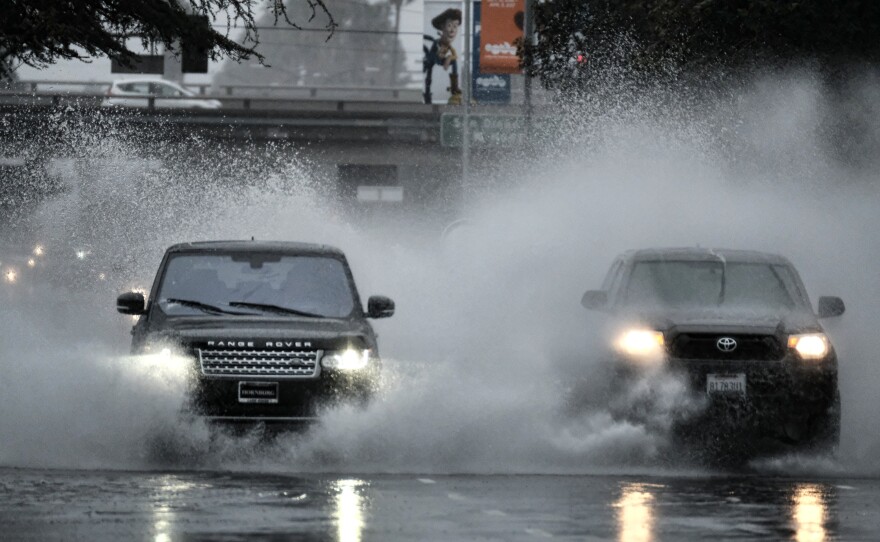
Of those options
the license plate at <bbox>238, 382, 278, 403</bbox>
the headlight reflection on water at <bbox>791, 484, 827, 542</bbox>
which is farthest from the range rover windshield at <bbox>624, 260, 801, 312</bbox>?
the license plate at <bbox>238, 382, 278, 403</bbox>

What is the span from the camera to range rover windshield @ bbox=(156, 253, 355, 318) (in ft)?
50.8

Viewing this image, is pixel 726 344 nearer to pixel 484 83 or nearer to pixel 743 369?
pixel 743 369

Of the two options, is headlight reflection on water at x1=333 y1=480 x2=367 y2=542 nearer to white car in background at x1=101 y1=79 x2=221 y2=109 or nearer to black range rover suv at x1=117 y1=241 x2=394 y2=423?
black range rover suv at x1=117 y1=241 x2=394 y2=423

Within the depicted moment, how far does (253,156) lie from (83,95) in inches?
259

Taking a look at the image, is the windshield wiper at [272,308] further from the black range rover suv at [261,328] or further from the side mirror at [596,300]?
the side mirror at [596,300]

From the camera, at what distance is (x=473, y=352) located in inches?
788

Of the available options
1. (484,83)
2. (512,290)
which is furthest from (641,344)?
(484,83)

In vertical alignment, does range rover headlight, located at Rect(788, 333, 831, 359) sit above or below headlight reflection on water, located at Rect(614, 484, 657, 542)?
above

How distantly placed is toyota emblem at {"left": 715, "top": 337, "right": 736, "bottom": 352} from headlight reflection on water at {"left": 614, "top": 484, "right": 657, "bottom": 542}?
2.17 m

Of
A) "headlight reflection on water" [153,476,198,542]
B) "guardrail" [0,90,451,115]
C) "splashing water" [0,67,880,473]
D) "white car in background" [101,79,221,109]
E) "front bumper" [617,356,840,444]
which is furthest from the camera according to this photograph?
"white car in background" [101,79,221,109]

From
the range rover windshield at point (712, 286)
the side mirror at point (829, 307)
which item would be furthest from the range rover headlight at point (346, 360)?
the side mirror at point (829, 307)

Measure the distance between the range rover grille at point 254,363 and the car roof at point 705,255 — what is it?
3.77 meters

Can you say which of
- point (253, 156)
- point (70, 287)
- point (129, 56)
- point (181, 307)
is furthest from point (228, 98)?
point (181, 307)

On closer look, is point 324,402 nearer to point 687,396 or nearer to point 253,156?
point 687,396
